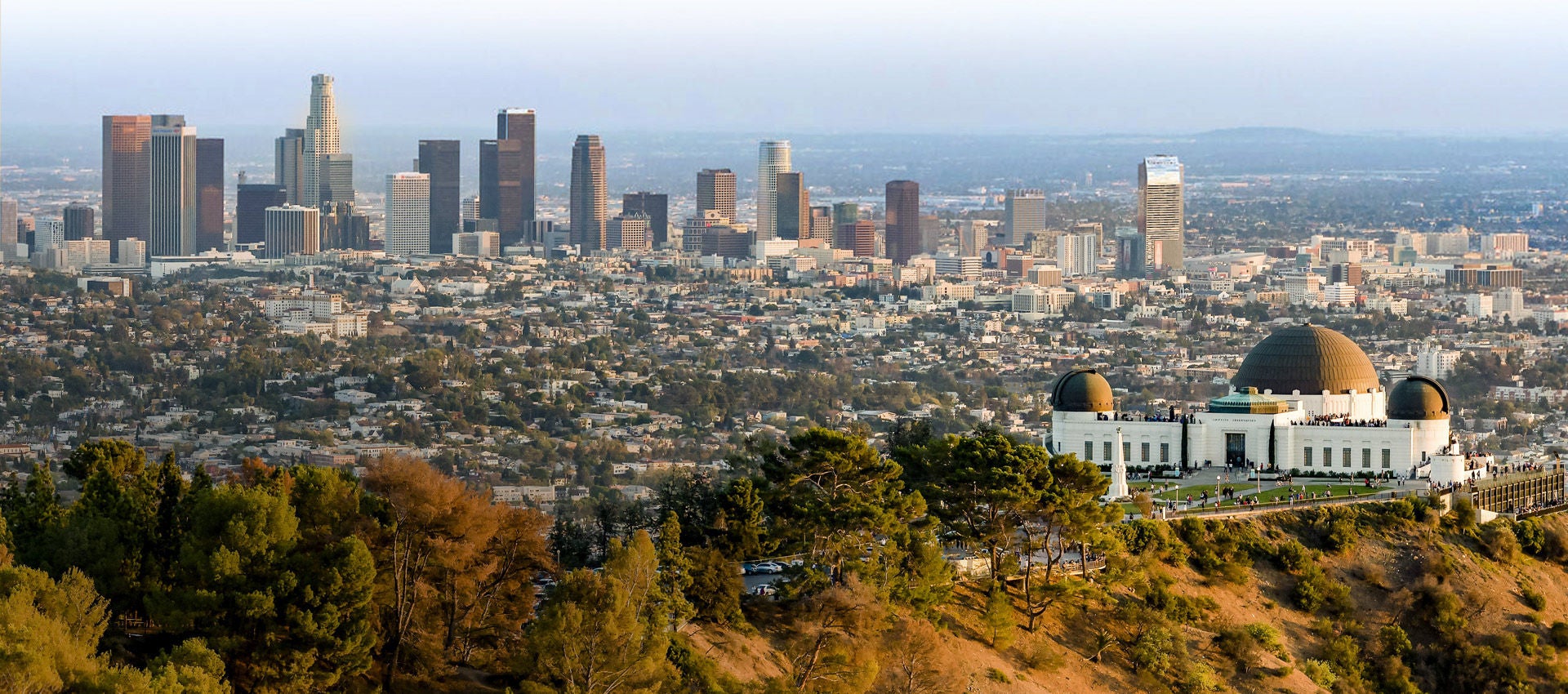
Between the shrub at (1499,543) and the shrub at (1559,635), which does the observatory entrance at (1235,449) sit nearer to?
the shrub at (1499,543)

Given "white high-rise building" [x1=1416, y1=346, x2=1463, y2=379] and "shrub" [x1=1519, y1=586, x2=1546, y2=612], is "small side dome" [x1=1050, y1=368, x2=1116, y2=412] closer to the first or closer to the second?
"shrub" [x1=1519, y1=586, x2=1546, y2=612]

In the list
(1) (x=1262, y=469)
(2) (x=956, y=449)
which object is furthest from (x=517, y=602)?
(1) (x=1262, y=469)

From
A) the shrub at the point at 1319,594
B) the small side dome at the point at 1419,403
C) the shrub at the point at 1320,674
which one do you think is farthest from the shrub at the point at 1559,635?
the small side dome at the point at 1419,403

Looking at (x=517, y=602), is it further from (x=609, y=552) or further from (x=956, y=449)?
(x=956, y=449)

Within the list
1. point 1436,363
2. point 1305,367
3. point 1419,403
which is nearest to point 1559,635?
point 1419,403

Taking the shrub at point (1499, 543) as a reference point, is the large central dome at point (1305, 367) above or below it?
above
